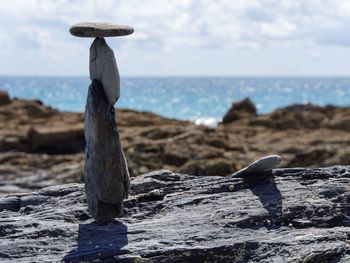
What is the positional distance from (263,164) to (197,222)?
172cm

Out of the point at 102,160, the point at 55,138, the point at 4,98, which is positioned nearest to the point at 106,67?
the point at 102,160

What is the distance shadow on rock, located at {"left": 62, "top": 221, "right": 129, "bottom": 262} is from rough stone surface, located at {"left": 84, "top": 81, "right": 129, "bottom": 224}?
230mm

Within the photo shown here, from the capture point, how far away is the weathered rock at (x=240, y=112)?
40.1 meters

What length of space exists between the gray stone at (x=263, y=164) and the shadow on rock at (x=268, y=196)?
0.33 feet

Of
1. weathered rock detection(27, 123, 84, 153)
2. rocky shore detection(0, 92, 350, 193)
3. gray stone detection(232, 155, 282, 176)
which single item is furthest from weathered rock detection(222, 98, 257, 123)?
gray stone detection(232, 155, 282, 176)

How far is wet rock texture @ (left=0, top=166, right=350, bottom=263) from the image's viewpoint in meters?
8.52

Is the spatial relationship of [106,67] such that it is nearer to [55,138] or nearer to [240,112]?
[55,138]

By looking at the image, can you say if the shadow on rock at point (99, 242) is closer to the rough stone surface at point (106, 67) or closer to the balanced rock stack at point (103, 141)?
the balanced rock stack at point (103, 141)

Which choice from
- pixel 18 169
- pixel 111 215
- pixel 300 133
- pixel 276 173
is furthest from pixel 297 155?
pixel 111 215

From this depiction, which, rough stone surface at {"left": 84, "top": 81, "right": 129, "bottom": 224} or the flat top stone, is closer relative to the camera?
the flat top stone

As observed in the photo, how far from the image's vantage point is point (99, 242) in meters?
8.86

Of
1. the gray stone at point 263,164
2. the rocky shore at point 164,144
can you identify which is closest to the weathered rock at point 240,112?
the rocky shore at point 164,144

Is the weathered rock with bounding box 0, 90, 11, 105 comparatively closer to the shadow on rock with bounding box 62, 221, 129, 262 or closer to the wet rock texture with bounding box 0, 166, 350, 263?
the wet rock texture with bounding box 0, 166, 350, 263

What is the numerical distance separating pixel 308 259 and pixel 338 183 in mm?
2118
